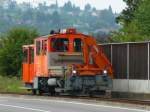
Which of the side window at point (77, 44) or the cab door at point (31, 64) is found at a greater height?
the side window at point (77, 44)

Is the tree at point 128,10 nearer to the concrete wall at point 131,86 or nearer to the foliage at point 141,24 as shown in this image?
the foliage at point 141,24

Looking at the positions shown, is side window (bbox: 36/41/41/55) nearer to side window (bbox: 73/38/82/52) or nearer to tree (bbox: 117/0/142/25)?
side window (bbox: 73/38/82/52)

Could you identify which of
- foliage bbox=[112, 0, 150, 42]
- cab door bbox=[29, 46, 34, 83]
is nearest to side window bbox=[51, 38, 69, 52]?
cab door bbox=[29, 46, 34, 83]

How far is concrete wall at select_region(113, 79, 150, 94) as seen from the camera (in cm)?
3138

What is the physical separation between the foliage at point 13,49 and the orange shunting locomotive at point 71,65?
Result: 40172mm

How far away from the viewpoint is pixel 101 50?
34.4m

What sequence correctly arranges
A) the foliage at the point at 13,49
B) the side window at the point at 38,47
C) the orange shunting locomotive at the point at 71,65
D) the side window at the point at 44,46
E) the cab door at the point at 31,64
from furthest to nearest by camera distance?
the foliage at the point at 13,49 → the cab door at the point at 31,64 → the side window at the point at 38,47 → the side window at the point at 44,46 → the orange shunting locomotive at the point at 71,65

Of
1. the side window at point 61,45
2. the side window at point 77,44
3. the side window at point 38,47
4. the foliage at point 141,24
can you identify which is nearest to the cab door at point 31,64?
the side window at point 38,47

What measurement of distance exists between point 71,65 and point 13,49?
48417 millimetres

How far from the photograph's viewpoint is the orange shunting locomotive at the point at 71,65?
3216cm

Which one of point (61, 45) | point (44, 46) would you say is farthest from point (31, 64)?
point (61, 45)

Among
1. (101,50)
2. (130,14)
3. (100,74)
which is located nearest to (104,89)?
(100,74)

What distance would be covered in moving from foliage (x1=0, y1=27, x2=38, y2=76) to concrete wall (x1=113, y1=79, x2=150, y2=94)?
40.4 meters

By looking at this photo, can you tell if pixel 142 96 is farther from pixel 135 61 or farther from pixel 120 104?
pixel 120 104
